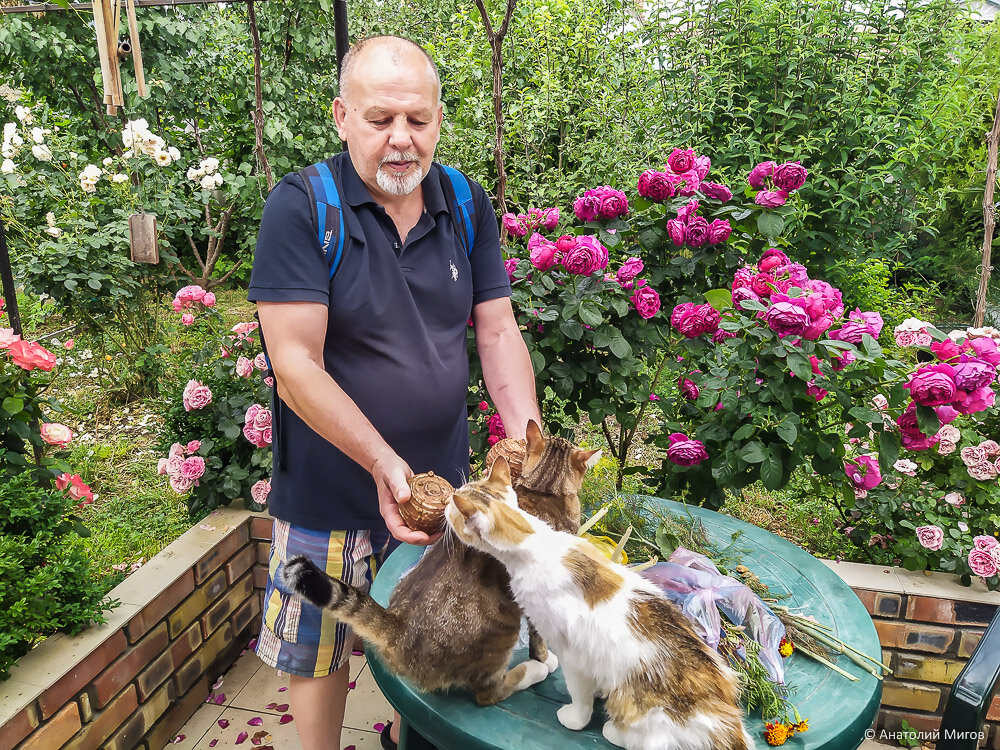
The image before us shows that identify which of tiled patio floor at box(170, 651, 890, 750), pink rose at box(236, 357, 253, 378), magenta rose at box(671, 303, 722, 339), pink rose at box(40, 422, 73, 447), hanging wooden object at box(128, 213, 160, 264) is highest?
hanging wooden object at box(128, 213, 160, 264)

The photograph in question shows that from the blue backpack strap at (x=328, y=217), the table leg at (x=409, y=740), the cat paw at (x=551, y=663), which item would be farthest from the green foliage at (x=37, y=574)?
the cat paw at (x=551, y=663)

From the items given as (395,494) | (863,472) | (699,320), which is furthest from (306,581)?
(863,472)

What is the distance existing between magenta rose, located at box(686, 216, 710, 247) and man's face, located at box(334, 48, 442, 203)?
1.12 m

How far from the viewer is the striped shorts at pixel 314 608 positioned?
196 centimetres

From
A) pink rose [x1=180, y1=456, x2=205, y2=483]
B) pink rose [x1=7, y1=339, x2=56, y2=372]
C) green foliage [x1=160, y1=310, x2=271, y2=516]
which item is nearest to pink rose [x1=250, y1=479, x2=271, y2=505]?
green foliage [x1=160, y1=310, x2=271, y2=516]

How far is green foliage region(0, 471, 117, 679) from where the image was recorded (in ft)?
6.36

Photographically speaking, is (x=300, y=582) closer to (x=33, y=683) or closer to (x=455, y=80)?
(x=33, y=683)

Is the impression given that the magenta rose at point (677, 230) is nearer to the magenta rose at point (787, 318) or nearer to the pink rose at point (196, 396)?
the magenta rose at point (787, 318)

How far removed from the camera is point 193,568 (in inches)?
101

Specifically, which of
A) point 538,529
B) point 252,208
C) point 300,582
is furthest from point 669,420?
point 252,208

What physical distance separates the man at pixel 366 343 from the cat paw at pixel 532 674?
0.49 m

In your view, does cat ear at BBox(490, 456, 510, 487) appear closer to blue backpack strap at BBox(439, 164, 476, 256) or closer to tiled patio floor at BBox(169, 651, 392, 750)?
blue backpack strap at BBox(439, 164, 476, 256)

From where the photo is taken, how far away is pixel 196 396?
9.43 feet

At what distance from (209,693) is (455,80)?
191 inches
